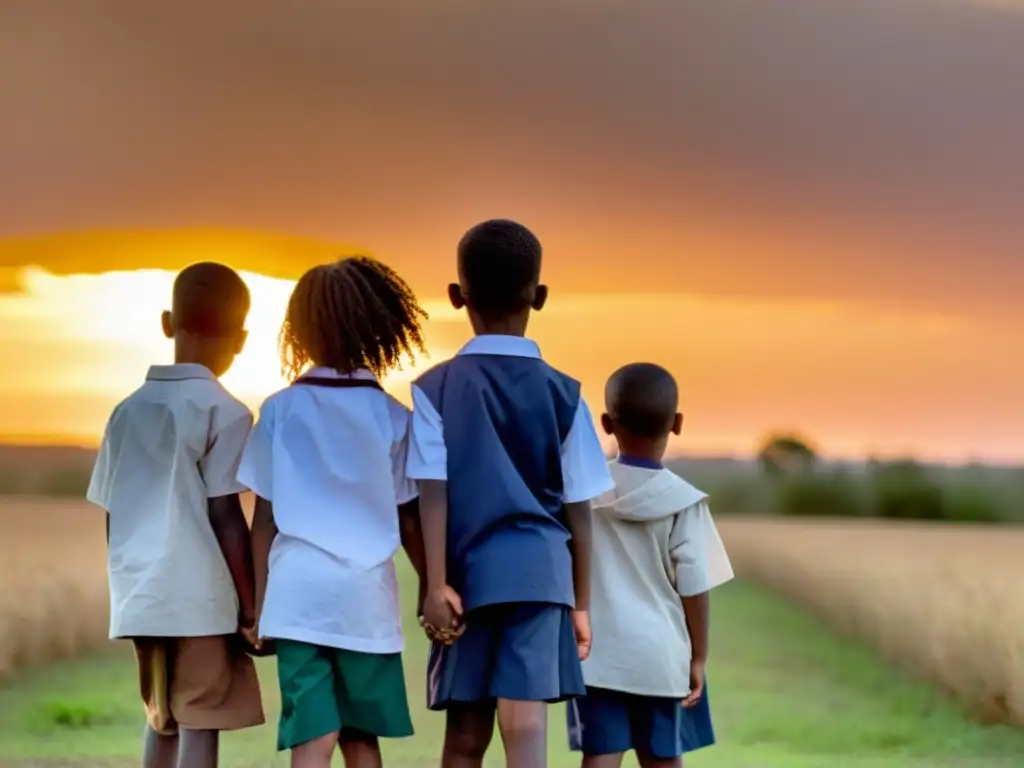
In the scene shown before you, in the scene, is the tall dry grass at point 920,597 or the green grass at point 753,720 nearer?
the green grass at point 753,720

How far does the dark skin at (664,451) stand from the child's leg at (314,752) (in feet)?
3.43

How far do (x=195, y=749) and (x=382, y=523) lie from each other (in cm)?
89

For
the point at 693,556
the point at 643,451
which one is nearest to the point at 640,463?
the point at 643,451

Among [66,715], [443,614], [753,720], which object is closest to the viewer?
[443,614]

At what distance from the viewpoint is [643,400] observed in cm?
436

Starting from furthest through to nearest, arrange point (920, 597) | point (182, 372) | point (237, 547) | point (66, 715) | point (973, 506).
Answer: point (973, 506), point (920, 597), point (66, 715), point (182, 372), point (237, 547)

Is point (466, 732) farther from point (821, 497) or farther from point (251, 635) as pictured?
point (821, 497)

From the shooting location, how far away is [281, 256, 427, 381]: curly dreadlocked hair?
13.4ft

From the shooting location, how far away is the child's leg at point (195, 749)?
4309 mm

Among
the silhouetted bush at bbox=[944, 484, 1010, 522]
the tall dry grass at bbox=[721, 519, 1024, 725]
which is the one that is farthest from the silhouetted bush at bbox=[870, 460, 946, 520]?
the tall dry grass at bbox=[721, 519, 1024, 725]

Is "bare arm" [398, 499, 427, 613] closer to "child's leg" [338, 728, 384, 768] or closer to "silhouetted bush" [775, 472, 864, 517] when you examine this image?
"child's leg" [338, 728, 384, 768]

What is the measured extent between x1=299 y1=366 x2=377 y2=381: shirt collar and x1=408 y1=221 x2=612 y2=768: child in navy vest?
6.0 inches

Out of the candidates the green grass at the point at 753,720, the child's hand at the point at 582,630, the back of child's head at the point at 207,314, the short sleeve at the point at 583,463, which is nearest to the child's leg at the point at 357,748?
the child's hand at the point at 582,630

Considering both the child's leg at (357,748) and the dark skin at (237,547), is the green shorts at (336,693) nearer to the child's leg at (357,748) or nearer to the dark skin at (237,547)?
the child's leg at (357,748)
